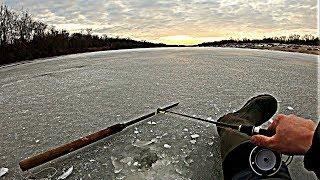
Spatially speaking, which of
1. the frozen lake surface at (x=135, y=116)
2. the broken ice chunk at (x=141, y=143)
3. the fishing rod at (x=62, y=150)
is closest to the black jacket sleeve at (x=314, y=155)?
the frozen lake surface at (x=135, y=116)

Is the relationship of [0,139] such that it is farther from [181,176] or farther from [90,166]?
[181,176]

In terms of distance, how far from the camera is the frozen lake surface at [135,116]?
184cm

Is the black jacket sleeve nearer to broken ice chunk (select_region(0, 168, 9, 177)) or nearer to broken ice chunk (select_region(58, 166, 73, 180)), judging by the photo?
broken ice chunk (select_region(58, 166, 73, 180))

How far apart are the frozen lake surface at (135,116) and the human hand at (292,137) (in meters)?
0.58

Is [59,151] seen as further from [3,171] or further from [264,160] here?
[264,160]

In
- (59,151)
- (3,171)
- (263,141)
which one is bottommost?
(3,171)

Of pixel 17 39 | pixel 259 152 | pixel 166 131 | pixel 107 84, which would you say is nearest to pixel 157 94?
pixel 107 84

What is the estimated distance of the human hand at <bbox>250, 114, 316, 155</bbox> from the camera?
45.8 inches

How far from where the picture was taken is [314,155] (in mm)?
1053

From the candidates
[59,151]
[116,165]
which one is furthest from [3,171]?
[116,165]

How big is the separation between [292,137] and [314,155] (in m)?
0.13

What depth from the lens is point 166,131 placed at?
7.77 feet

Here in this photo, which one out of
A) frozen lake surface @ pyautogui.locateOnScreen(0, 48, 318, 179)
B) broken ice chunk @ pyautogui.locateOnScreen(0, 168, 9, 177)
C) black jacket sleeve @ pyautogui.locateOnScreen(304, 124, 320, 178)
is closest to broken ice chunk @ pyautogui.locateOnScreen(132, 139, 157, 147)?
frozen lake surface @ pyautogui.locateOnScreen(0, 48, 318, 179)

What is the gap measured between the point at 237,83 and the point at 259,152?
3106mm
